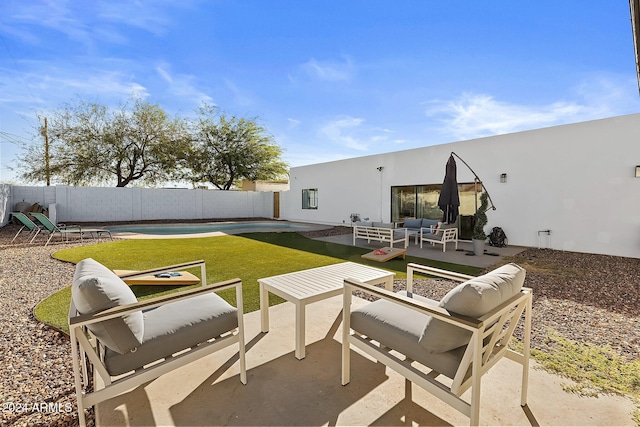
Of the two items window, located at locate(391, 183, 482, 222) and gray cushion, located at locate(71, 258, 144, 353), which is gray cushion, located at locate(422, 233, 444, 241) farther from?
gray cushion, located at locate(71, 258, 144, 353)

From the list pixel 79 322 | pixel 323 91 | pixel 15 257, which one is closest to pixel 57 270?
pixel 15 257

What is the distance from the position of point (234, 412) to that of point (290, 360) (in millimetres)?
698

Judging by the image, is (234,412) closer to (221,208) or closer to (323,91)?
(323,91)

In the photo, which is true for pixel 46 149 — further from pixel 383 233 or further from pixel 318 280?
pixel 318 280

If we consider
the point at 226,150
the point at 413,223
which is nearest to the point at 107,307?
the point at 413,223

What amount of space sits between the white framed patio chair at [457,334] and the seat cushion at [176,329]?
39.7 inches

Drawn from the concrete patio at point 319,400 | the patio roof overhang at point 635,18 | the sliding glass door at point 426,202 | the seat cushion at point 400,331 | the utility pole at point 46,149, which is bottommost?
the concrete patio at point 319,400

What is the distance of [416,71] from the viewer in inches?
357

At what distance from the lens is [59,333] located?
2.94 meters

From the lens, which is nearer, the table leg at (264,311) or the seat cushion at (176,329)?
the seat cushion at (176,329)

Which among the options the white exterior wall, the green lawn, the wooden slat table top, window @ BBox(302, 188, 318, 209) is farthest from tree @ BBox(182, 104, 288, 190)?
the wooden slat table top

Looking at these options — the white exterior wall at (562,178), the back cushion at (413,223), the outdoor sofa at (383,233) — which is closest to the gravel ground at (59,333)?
the white exterior wall at (562,178)

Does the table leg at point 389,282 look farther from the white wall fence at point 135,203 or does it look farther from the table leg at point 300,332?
the white wall fence at point 135,203

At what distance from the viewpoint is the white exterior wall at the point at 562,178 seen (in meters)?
7.54
